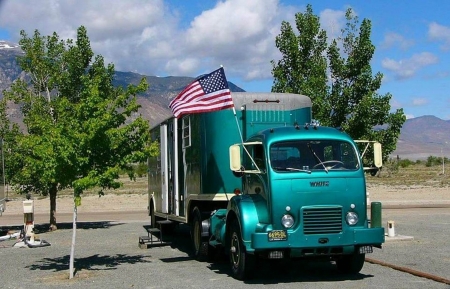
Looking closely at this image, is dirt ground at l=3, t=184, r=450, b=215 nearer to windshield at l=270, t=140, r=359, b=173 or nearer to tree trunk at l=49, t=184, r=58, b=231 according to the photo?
tree trunk at l=49, t=184, r=58, b=231

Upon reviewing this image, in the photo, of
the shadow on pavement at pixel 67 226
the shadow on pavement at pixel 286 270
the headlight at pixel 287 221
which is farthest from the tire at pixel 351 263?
the shadow on pavement at pixel 67 226

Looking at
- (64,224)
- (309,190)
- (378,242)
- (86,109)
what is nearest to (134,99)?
(86,109)

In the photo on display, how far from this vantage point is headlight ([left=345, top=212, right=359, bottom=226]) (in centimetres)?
1147

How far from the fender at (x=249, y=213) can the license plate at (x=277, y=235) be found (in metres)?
0.43

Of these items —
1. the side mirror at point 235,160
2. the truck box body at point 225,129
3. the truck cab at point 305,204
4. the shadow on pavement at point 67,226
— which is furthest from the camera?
the shadow on pavement at point 67,226

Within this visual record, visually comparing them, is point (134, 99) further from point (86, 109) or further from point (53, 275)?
point (53, 275)

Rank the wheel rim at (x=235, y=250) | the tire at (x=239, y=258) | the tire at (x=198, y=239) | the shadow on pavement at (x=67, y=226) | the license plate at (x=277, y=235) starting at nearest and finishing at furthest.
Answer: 1. the license plate at (x=277, y=235)
2. the tire at (x=239, y=258)
3. the wheel rim at (x=235, y=250)
4. the tire at (x=198, y=239)
5. the shadow on pavement at (x=67, y=226)

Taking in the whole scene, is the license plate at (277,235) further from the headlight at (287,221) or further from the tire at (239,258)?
the tire at (239,258)

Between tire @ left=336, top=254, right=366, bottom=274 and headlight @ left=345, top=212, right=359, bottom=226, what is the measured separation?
2.81ft

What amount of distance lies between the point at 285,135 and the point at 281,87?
35.0ft

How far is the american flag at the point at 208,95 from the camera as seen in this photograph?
13898 mm

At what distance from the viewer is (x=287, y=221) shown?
11367mm

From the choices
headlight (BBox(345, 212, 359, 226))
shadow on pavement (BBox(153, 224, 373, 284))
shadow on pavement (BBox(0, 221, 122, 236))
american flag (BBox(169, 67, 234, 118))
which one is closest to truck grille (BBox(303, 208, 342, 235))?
headlight (BBox(345, 212, 359, 226))

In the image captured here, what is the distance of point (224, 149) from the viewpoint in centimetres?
1432
